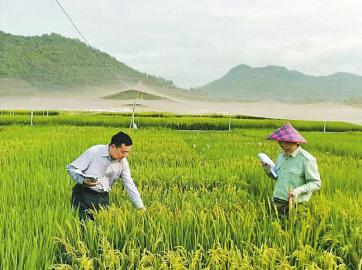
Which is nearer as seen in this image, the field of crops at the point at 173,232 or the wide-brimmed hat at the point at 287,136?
the field of crops at the point at 173,232

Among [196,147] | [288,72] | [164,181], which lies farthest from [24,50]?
[288,72]

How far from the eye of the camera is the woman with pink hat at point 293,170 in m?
3.26

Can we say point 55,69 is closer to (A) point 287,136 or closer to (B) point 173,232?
(A) point 287,136

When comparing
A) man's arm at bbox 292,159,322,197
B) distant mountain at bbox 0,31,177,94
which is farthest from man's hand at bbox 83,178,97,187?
distant mountain at bbox 0,31,177,94

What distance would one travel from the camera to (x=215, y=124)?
1833 cm

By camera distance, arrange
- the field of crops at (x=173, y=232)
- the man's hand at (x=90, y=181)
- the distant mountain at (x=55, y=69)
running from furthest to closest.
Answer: the distant mountain at (x=55, y=69) → the man's hand at (x=90, y=181) → the field of crops at (x=173, y=232)

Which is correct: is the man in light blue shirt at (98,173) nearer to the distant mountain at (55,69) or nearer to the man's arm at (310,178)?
the man's arm at (310,178)

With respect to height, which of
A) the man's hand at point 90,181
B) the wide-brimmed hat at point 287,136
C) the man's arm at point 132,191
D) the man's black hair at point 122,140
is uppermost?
the wide-brimmed hat at point 287,136

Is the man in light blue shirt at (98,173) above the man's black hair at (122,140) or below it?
below

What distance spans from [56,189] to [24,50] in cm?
2322

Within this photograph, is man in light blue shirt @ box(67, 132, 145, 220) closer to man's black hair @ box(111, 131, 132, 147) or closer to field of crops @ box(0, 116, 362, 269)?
man's black hair @ box(111, 131, 132, 147)

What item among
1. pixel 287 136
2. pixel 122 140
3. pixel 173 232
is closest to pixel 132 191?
pixel 122 140

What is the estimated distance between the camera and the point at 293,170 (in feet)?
11.0

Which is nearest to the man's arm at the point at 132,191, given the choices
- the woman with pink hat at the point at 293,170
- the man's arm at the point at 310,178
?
the woman with pink hat at the point at 293,170
